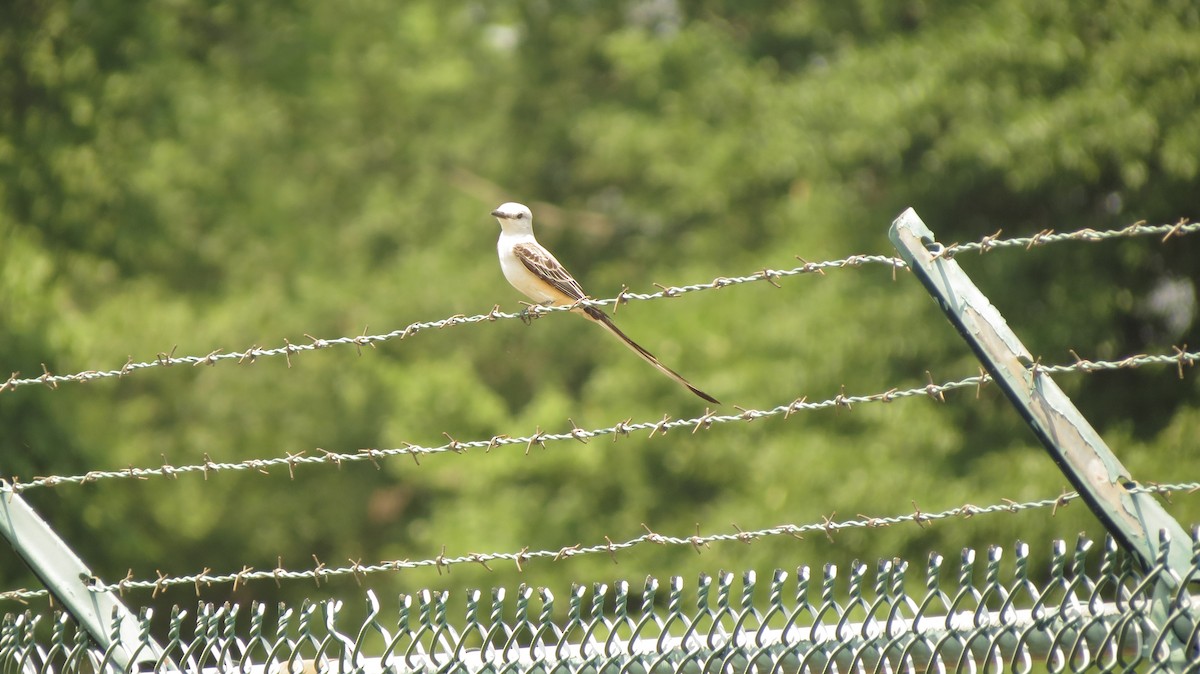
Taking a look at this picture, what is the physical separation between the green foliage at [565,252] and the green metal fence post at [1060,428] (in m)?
8.63

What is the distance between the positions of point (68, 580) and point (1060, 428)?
2521mm

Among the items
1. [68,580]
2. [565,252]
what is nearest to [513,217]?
[68,580]

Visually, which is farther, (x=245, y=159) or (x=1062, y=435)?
(x=245, y=159)

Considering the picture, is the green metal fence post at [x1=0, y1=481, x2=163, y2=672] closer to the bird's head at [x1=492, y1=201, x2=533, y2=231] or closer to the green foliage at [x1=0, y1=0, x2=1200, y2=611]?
the bird's head at [x1=492, y1=201, x2=533, y2=231]

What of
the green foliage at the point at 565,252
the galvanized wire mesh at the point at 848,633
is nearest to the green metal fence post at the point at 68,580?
the galvanized wire mesh at the point at 848,633

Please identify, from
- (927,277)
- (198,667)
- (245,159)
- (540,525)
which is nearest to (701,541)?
(927,277)

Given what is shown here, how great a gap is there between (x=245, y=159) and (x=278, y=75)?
2.59 m

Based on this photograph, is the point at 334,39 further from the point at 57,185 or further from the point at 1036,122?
the point at 1036,122

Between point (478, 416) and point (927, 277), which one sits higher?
point (478, 416)

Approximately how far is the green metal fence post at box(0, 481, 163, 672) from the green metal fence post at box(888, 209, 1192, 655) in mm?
2171

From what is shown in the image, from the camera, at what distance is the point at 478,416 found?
1847 centimetres

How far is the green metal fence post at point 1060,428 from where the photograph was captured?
283 cm

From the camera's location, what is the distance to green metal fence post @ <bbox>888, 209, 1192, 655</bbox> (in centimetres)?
283

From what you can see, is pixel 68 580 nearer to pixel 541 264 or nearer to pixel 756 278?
pixel 756 278
